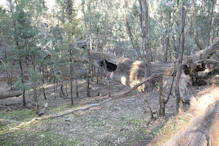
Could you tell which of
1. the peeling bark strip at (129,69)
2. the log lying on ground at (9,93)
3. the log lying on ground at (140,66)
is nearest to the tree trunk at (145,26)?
the log lying on ground at (140,66)

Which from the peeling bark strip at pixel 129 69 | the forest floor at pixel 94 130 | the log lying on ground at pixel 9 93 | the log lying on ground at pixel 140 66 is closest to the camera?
the forest floor at pixel 94 130

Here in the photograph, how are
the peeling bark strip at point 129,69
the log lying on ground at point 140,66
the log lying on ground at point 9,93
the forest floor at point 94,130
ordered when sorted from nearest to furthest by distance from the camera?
the forest floor at point 94,130, the log lying on ground at point 140,66, the peeling bark strip at point 129,69, the log lying on ground at point 9,93

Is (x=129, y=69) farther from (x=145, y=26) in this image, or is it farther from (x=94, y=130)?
(x=94, y=130)

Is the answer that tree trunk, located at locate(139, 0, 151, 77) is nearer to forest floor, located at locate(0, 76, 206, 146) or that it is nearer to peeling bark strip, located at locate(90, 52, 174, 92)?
peeling bark strip, located at locate(90, 52, 174, 92)

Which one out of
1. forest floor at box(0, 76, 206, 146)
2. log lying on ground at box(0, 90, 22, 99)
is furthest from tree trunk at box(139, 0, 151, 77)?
log lying on ground at box(0, 90, 22, 99)

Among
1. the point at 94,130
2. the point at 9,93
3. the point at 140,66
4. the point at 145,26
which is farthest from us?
the point at 9,93

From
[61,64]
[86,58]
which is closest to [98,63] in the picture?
[86,58]

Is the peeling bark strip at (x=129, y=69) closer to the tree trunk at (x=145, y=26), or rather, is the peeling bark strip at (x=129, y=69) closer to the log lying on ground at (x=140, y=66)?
the log lying on ground at (x=140, y=66)

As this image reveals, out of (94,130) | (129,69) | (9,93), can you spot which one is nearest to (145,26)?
(129,69)

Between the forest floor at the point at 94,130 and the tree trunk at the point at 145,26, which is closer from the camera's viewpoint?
the forest floor at the point at 94,130

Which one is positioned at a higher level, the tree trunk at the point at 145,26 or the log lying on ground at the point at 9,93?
the tree trunk at the point at 145,26

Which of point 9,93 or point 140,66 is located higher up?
point 140,66

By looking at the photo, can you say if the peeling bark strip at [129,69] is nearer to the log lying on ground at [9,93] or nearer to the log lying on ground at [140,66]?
the log lying on ground at [140,66]

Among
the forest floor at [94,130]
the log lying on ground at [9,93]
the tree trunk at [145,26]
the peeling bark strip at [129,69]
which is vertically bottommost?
the log lying on ground at [9,93]
